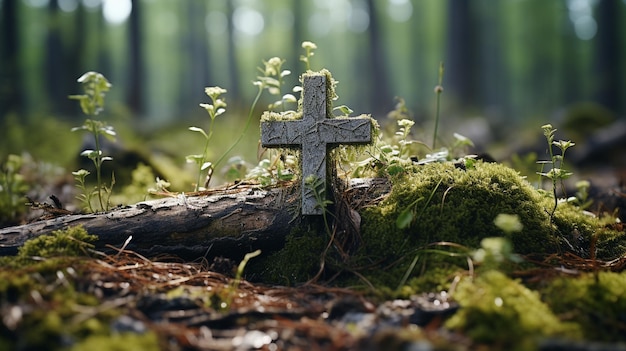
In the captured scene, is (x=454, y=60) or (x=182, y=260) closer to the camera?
(x=182, y=260)

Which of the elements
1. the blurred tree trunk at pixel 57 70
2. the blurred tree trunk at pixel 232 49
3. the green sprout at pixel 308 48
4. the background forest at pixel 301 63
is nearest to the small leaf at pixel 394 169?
the green sprout at pixel 308 48

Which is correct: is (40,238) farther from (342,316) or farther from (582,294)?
(582,294)

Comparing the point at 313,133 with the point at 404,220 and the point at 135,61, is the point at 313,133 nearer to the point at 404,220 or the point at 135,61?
the point at 404,220

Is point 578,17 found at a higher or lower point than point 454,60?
higher

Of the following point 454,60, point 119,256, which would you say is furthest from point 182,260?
point 454,60

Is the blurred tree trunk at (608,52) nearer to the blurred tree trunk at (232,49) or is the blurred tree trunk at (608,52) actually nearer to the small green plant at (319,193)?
the small green plant at (319,193)

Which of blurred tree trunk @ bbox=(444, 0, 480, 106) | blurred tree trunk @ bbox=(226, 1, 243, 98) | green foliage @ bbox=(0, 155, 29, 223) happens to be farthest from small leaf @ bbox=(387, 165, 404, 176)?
blurred tree trunk @ bbox=(226, 1, 243, 98)

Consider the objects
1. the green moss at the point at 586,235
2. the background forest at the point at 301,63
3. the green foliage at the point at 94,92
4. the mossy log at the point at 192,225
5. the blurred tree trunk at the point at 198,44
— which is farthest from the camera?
the blurred tree trunk at the point at 198,44
